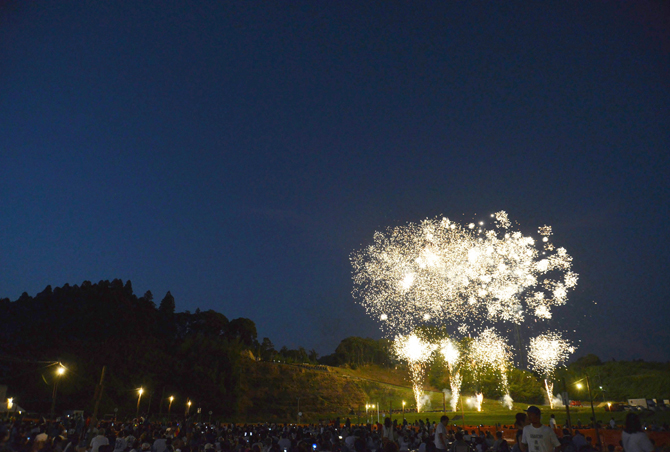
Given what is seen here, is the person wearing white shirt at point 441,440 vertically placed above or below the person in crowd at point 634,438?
below

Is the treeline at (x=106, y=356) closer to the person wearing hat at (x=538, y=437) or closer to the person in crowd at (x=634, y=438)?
the person wearing hat at (x=538, y=437)

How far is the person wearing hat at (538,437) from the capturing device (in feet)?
18.9

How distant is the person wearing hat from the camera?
5.77 m

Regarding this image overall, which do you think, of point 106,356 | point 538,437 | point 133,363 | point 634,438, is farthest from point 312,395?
point 634,438

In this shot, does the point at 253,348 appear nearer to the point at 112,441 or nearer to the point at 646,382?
the point at 646,382

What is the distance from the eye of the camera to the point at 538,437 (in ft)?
19.2

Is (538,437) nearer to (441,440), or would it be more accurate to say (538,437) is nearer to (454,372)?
(441,440)

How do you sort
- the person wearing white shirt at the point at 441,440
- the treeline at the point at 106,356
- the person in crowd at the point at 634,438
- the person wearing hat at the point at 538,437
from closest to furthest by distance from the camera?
the person in crowd at the point at 634,438, the person wearing hat at the point at 538,437, the person wearing white shirt at the point at 441,440, the treeline at the point at 106,356

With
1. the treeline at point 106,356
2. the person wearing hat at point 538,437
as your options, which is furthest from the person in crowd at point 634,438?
the treeline at point 106,356

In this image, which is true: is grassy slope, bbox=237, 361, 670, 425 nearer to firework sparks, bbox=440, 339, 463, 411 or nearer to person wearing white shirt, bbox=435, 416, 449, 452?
firework sparks, bbox=440, 339, 463, 411

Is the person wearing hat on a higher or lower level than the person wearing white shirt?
higher

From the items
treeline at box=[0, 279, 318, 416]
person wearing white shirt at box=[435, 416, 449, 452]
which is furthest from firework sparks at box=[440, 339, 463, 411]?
person wearing white shirt at box=[435, 416, 449, 452]

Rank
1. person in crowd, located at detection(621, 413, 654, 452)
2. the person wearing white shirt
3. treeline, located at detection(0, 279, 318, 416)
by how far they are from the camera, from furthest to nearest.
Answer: treeline, located at detection(0, 279, 318, 416) → the person wearing white shirt → person in crowd, located at detection(621, 413, 654, 452)

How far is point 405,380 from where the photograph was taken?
118438 millimetres
